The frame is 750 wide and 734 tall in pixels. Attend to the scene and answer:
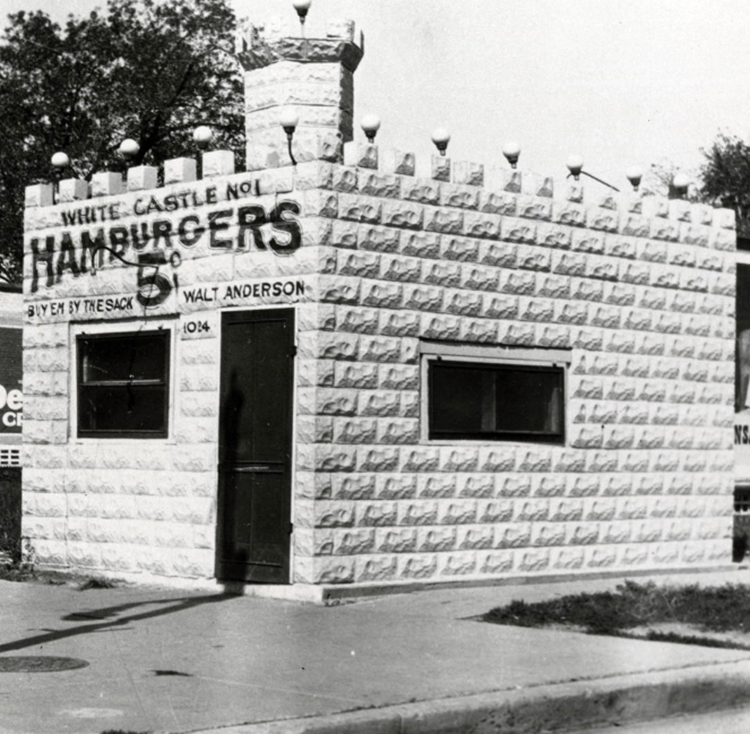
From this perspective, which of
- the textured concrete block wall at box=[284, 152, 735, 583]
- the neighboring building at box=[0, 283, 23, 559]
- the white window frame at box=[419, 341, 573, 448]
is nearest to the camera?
the textured concrete block wall at box=[284, 152, 735, 583]

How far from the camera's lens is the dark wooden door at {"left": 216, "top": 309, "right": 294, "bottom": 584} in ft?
44.0

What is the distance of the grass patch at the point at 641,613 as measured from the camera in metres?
11.1

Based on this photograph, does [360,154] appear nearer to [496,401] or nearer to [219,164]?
[219,164]

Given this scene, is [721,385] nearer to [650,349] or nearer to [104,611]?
[650,349]

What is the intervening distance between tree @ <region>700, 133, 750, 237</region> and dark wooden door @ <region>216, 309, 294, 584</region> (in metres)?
39.3

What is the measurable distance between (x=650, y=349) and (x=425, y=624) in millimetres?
5681

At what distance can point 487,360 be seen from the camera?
14.6 m

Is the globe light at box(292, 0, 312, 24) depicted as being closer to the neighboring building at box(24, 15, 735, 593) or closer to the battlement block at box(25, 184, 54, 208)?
the neighboring building at box(24, 15, 735, 593)

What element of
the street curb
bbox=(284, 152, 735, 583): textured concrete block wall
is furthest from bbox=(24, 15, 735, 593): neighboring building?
the street curb

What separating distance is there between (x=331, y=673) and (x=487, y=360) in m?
5.92

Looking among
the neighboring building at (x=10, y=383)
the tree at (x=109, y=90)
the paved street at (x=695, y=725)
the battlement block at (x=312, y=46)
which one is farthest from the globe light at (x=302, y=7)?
the tree at (x=109, y=90)

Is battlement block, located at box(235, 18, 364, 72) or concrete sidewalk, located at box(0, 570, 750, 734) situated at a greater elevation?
battlement block, located at box(235, 18, 364, 72)

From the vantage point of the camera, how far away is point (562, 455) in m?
15.0

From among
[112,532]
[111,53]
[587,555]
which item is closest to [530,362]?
[587,555]
